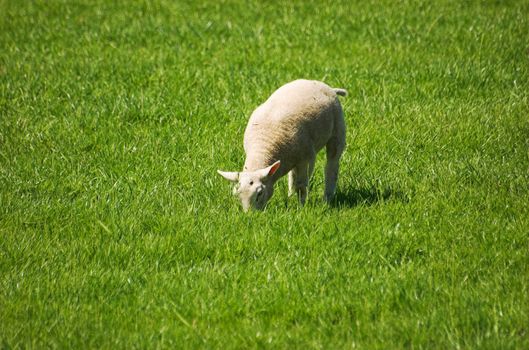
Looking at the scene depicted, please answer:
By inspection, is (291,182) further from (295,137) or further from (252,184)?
(252,184)

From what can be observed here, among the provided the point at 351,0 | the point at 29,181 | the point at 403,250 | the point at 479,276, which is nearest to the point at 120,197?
the point at 29,181

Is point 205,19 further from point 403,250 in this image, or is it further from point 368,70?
point 403,250

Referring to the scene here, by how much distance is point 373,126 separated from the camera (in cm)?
809

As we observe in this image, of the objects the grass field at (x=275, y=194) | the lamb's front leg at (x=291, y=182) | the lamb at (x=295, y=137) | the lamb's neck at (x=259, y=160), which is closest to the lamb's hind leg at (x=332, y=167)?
the lamb at (x=295, y=137)

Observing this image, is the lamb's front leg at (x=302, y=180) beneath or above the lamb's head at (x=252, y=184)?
beneath

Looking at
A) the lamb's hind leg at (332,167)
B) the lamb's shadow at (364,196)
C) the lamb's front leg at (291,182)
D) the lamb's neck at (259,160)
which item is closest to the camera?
the lamb's neck at (259,160)

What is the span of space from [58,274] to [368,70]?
5109 mm

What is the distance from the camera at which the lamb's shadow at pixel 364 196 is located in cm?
655

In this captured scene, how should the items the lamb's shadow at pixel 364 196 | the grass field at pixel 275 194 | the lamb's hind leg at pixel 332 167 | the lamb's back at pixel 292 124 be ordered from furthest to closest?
the lamb's hind leg at pixel 332 167, the lamb's shadow at pixel 364 196, the lamb's back at pixel 292 124, the grass field at pixel 275 194

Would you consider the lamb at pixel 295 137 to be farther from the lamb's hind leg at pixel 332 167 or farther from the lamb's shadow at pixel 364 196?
the lamb's shadow at pixel 364 196

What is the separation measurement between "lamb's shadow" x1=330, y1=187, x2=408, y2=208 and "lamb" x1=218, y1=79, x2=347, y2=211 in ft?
0.41

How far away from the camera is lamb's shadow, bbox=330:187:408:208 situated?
6555 millimetres

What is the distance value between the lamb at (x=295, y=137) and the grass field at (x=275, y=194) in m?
0.24

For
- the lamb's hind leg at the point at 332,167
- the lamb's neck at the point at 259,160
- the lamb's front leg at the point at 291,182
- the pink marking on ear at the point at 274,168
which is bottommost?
the lamb's front leg at the point at 291,182
